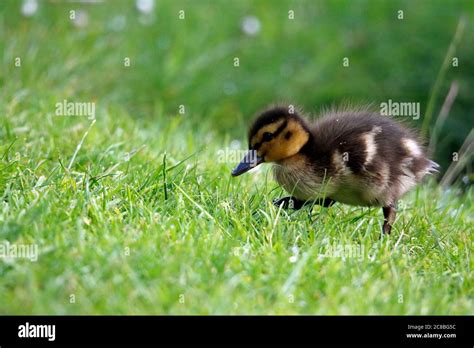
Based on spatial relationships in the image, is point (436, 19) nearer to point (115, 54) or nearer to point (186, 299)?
point (115, 54)

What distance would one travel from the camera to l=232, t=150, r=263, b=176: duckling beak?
436cm

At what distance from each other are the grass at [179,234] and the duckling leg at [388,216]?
59 millimetres

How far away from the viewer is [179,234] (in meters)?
3.64

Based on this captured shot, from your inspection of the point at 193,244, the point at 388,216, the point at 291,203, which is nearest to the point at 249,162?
the point at 291,203

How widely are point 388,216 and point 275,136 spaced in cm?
74

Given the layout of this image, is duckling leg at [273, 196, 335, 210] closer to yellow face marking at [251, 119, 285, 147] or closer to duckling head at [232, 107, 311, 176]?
duckling head at [232, 107, 311, 176]

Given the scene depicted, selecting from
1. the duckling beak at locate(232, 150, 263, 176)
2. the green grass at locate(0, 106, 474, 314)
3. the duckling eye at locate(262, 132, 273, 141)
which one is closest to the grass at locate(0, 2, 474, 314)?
the green grass at locate(0, 106, 474, 314)

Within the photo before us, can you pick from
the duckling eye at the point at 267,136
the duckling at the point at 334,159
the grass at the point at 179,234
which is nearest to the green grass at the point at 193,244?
the grass at the point at 179,234

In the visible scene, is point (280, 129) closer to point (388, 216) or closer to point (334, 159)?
point (334, 159)

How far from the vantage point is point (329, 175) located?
169 inches

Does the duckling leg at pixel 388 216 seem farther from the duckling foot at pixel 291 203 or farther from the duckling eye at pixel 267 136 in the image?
the duckling eye at pixel 267 136
